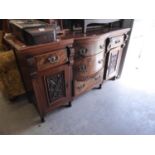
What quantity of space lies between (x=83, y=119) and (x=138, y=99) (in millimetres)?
810

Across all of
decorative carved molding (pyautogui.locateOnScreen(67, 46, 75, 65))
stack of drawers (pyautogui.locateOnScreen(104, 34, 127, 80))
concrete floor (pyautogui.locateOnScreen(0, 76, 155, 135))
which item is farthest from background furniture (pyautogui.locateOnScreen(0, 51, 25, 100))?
stack of drawers (pyautogui.locateOnScreen(104, 34, 127, 80))

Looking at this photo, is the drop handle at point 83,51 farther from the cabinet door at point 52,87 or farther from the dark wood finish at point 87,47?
the cabinet door at point 52,87

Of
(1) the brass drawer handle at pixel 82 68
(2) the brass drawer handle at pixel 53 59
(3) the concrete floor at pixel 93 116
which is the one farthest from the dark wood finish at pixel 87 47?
(3) the concrete floor at pixel 93 116

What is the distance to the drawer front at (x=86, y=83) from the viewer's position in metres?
1.65

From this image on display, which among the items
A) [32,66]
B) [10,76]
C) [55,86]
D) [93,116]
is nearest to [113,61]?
[93,116]

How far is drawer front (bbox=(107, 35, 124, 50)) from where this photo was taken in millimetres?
1679

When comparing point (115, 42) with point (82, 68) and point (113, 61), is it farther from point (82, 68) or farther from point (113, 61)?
point (82, 68)

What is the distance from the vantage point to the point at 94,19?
146 cm

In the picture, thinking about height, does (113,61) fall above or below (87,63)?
below

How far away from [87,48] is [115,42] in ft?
1.64

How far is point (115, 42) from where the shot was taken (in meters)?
1.74

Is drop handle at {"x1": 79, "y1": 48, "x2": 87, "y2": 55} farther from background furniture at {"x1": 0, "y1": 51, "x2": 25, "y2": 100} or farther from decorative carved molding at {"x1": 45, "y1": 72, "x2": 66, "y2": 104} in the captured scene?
background furniture at {"x1": 0, "y1": 51, "x2": 25, "y2": 100}

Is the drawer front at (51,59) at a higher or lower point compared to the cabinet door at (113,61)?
higher
